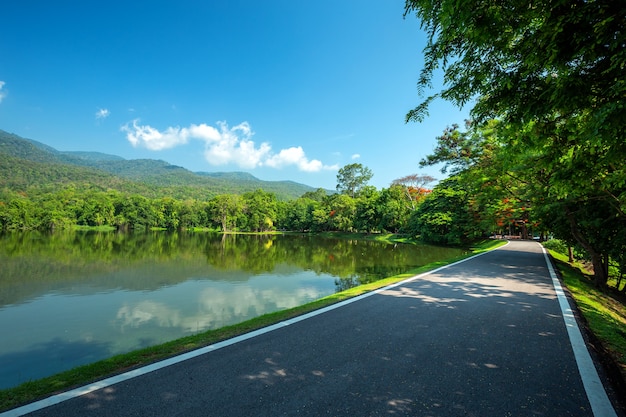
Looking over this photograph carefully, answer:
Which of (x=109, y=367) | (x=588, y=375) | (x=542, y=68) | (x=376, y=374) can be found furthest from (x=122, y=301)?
(x=542, y=68)

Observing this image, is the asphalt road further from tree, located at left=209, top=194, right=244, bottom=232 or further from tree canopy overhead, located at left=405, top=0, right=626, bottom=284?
tree, located at left=209, top=194, right=244, bottom=232

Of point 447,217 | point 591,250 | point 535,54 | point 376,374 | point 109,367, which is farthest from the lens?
point 447,217

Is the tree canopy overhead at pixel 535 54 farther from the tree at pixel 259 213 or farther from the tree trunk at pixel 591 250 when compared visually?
the tree at pixel 259 213

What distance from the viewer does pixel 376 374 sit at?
3.42 metres

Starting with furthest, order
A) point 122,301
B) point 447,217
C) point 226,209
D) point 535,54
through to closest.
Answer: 1. point 226,209
2. point 447,217
3. point 122,301
4. point 535,54

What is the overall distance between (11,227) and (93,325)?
74.3m

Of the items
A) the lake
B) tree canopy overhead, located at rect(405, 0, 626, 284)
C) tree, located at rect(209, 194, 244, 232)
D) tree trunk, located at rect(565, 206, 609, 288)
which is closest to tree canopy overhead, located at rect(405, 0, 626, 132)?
tree canopy overhead, located at rect(405, 0, 626, 284)

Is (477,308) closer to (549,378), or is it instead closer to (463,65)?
(549,378)

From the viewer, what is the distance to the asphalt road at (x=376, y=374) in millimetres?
2801

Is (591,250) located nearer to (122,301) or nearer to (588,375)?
(588,375)

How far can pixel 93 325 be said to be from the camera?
26.5 ft

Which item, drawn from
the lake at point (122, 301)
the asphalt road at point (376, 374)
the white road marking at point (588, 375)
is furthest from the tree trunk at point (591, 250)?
the lake at point (122, 301)

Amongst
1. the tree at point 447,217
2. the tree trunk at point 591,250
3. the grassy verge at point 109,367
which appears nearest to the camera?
the grassy verge at point 109,367

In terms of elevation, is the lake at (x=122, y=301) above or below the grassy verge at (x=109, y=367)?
below
